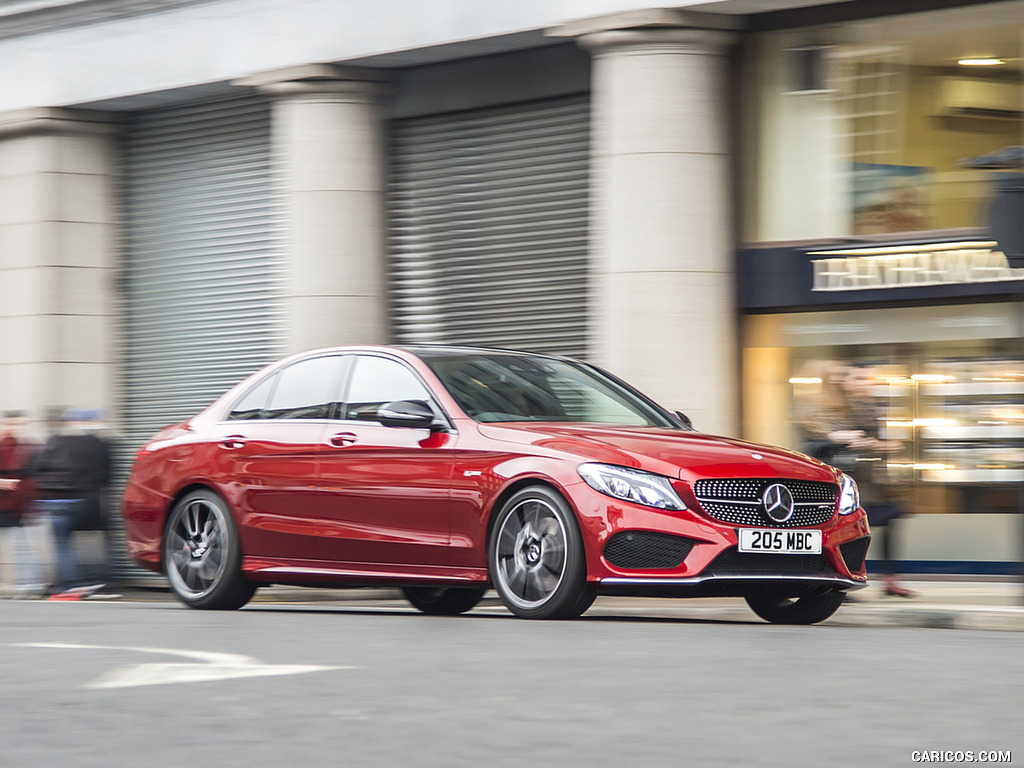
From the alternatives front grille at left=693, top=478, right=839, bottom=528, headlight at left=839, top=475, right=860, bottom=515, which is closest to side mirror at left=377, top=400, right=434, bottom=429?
front grille at left=693, top=478, right=839, bottom=528

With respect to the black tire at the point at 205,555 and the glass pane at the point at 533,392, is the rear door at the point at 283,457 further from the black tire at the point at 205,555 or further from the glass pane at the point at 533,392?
the glass pane at the point at 533,392

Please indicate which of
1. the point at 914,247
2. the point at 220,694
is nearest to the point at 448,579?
the point at 220,694

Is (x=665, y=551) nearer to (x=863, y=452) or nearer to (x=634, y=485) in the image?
(x=634, y=485)

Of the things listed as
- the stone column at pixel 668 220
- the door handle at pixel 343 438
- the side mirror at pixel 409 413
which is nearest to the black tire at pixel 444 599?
the door handle at pixel 343 438

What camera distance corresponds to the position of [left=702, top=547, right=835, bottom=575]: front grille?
29.6 feet

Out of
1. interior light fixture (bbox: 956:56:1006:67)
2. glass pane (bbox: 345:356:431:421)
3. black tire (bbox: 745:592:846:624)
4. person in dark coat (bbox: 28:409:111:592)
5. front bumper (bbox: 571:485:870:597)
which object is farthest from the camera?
person in dark coat (bbox: 28:409:111:592)

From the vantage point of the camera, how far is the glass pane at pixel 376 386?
34.0ft

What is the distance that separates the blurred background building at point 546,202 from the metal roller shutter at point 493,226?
30mm

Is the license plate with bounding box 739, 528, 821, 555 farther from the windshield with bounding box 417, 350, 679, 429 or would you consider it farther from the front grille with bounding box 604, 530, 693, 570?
the windshield with bounding box 417, 350, 679, 429

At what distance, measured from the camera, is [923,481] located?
48.5 feet

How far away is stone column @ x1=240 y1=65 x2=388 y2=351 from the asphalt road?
8295mm

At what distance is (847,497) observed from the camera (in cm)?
985

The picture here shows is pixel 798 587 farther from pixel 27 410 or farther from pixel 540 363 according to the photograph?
pixel 27 410

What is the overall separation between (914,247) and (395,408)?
233 inches
